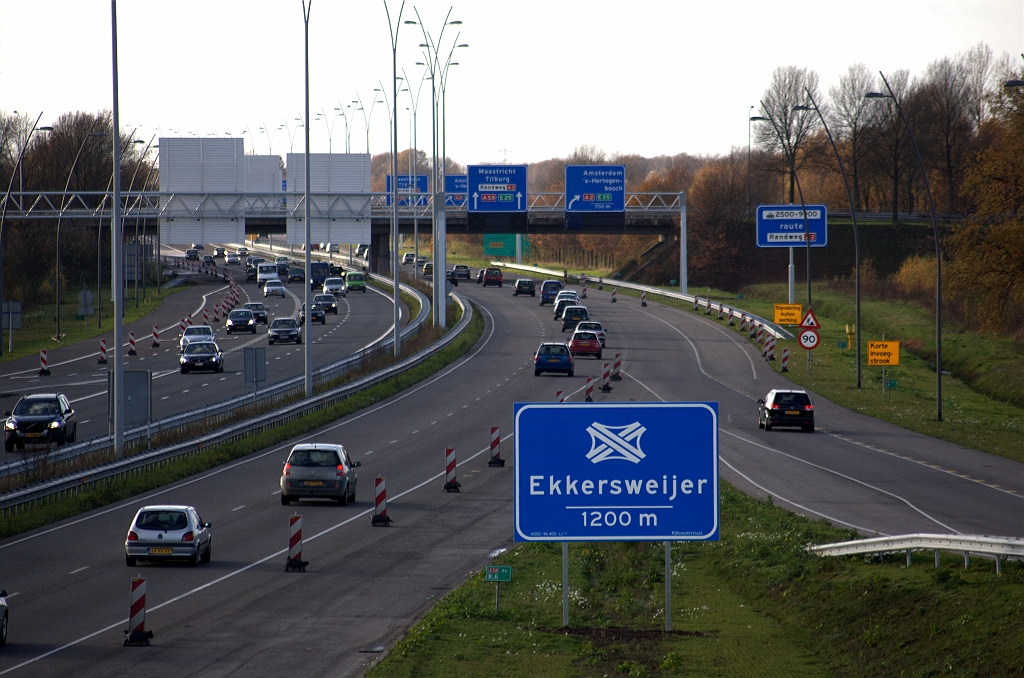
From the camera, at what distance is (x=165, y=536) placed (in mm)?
19766

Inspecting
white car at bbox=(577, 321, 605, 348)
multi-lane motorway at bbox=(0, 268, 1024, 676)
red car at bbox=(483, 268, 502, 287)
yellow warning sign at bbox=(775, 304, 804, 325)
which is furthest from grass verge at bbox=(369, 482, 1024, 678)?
red car at bbox=(483, 268, 502, 287)

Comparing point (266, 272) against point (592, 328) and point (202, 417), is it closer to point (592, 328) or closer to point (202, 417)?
point (592, 328)

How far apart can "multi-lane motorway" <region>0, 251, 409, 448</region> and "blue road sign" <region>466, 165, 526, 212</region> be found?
9531 millimetres

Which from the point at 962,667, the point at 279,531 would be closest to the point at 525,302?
the point at 279,531

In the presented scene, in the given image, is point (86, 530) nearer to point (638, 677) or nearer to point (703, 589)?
point (703, 589)

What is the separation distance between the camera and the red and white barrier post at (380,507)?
77.1 feet

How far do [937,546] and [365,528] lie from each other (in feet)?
40.6

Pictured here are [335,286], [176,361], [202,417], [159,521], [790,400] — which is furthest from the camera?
[335,286]

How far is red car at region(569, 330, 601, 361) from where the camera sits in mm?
57938

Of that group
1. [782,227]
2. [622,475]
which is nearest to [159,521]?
[622,475]

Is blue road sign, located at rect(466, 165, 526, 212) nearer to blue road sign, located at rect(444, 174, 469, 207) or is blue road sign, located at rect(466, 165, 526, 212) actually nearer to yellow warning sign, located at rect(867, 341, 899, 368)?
blue road sign, located at rect(444, 174, 469, 207)

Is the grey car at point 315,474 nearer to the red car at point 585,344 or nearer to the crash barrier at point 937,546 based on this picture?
the crash barrier at point 937,546

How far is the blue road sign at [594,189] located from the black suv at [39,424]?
53875 mm

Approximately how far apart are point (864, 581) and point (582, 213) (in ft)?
235
